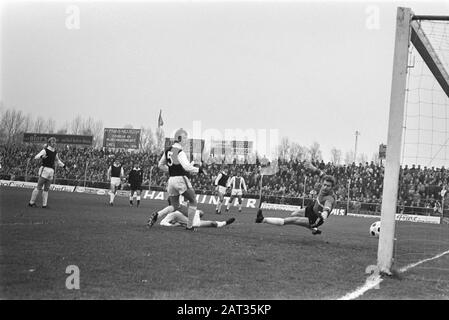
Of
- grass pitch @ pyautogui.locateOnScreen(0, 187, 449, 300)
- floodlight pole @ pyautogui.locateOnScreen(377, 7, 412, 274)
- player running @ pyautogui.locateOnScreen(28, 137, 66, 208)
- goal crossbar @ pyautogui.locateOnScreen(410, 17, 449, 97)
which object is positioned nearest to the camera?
grass pitch @ pyautogui.locateOnScreen(0, 187, 449, 300)

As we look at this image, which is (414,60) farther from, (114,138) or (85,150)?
(114,138)

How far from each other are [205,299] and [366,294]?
2.00m

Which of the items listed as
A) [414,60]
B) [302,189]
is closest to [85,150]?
[302,189]

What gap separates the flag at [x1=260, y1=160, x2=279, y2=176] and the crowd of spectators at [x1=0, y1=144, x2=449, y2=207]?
33 cm

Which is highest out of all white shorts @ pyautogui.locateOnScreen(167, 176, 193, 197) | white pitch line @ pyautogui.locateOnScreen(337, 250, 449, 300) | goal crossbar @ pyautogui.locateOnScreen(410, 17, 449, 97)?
goal crossbar @ pyautogui.locateOnScreen(410, 17, 449, 97)

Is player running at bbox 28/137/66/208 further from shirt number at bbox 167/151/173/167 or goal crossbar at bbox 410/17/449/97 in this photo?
goal crossbar at bbox 410/17/449/97

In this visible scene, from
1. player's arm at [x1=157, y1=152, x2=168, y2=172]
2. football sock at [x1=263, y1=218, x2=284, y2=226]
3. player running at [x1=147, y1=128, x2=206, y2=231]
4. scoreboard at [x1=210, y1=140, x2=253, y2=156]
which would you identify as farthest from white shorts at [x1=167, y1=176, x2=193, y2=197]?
scoreboard at [x1=210, y1=140, x2=253, y2=156]

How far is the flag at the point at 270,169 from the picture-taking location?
3540 centimetres

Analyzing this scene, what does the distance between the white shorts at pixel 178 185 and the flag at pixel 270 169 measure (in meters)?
24.1

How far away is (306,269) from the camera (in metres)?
7.12

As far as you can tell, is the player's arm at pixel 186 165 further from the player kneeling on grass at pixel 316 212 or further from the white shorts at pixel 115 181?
the white shorts at pixel 115 181

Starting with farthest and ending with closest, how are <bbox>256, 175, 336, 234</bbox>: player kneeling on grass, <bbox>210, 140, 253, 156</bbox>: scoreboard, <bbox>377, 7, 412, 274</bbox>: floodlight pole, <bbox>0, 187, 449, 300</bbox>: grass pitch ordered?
<bbox>210, 140, 253, 156</bbox>: scoreboard < <bbox>256, 175, 336, 234</bbox>: player kneeling on grass < <bbox>377, 7, 412, 274</bbox>: floodlight pole < <bbox>0, 187, 449, 300</bbox>: grass pitch

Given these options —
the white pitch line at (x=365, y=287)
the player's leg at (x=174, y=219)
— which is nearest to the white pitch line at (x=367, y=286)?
the white pitch line at (x=365, y=287)

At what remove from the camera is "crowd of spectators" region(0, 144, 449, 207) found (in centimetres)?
2780
